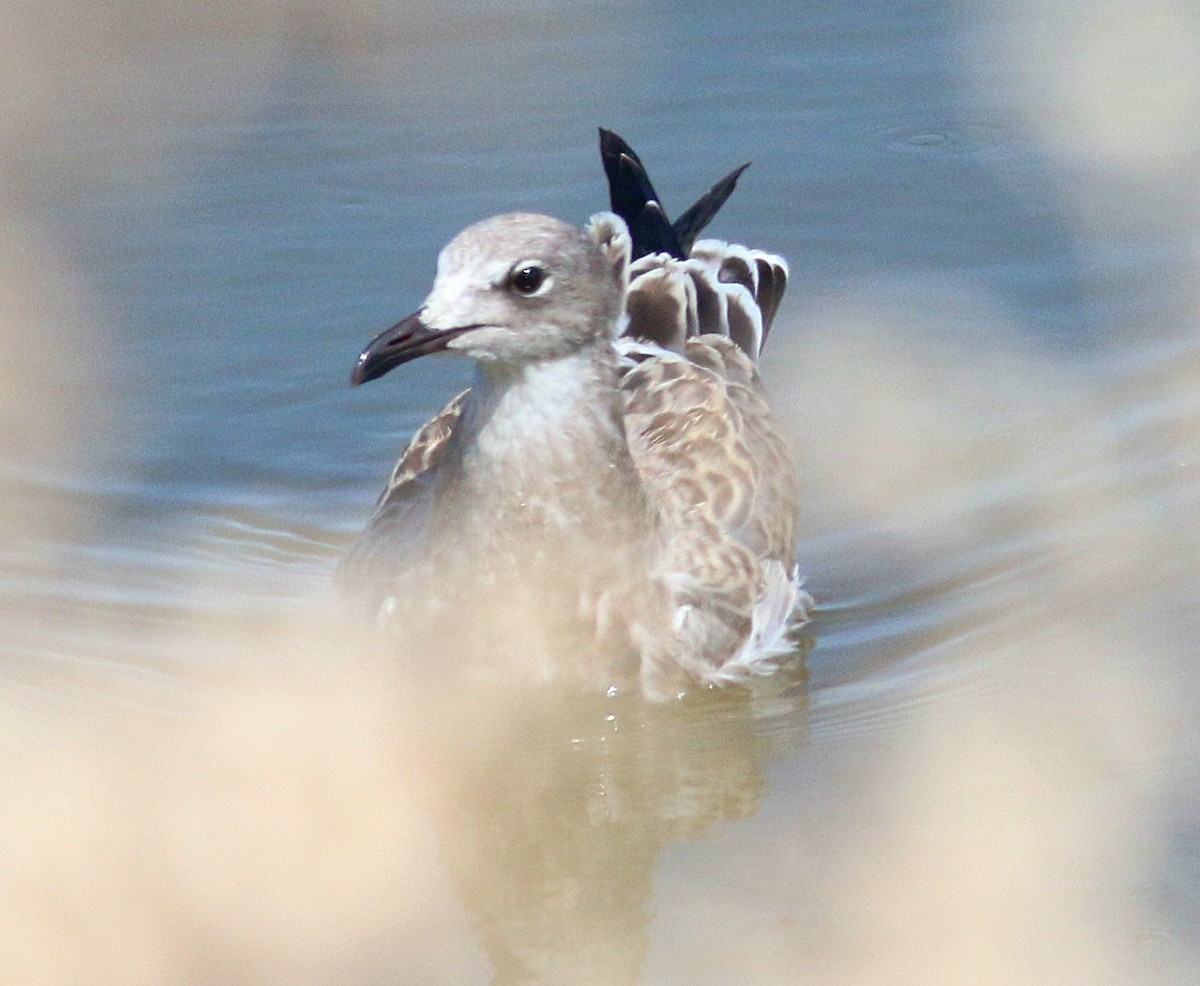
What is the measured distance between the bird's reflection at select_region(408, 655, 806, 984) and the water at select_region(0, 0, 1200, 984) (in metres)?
0.01

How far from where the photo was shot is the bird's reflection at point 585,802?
4.81 metres

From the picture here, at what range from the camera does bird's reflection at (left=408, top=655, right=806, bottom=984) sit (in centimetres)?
481

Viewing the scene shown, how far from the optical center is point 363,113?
363 inches

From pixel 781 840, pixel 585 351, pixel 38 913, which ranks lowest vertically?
pixel 781 840

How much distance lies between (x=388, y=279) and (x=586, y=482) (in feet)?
8.68

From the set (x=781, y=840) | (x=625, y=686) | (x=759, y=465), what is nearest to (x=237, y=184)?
(x=759, y=465)

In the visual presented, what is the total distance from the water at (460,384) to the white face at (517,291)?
93 centimetres

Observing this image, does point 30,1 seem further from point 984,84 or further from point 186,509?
point 984,84

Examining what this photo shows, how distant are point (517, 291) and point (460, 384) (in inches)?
92.1

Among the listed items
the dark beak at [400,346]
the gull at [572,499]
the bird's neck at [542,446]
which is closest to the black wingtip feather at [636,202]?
the gull at [572,499]

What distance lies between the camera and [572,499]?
18.5 ft

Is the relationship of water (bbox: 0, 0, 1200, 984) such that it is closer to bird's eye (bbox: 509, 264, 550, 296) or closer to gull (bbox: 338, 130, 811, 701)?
gull (bbox: 338, 130, 811, 701)

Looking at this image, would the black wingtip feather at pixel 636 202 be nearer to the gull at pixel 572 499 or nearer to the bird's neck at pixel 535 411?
the gull at pixel 572 499

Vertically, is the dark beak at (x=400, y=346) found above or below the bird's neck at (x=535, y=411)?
above
